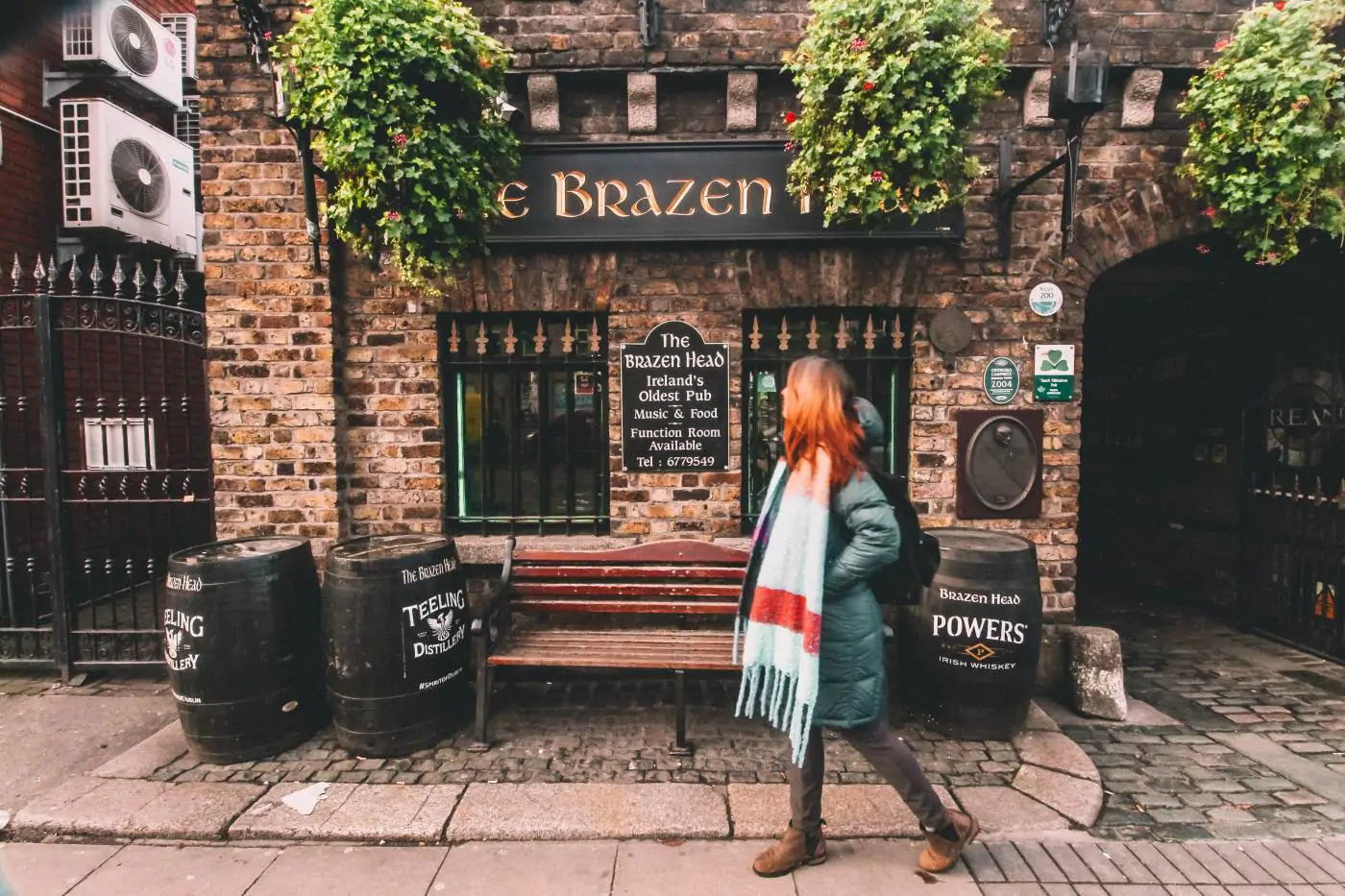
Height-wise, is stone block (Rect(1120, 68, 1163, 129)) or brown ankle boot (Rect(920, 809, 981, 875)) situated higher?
stone block (Rect(1120, 68, 1163, 129))

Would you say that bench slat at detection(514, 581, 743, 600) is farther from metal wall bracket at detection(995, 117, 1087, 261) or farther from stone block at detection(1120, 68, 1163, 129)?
stone block at detection(1120, 68, 1163, 129)

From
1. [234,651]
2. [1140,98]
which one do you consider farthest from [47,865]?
[1140,98]

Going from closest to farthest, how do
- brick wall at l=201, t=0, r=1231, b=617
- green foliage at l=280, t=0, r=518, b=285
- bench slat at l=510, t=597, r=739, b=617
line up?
green foliage at l=280, t=0, r=518, b=285 → bench slat at l=510, t=597, r=739, b=617 → brick wall at l=201, t=0, r=1231, b=617

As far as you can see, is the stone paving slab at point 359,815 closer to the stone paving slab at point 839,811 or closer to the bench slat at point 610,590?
the bench slat at point 610,590

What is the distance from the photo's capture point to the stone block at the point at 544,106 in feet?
13.7

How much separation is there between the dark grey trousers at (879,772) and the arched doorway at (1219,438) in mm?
3811

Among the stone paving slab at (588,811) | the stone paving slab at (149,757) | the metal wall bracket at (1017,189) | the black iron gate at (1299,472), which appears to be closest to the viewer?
the stone paving slab at (588,811)

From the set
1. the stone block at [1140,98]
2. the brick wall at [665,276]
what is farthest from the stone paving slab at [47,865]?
the stone block at [1140,98]

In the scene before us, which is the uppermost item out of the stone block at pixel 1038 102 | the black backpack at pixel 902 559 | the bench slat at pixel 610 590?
the stone block at pixel 1038 102

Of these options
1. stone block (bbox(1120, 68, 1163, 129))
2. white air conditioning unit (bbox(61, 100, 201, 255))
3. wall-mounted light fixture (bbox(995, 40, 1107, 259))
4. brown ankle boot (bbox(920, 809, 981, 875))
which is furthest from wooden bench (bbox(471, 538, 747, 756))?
white air conditioning unit (bbox(61, 100, 201, 255))

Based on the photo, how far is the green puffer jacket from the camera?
2475 mm

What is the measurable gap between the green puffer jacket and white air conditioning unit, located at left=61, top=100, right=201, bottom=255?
7019mm

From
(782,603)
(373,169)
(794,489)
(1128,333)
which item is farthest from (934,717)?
(1128,333)

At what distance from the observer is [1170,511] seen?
6473 mm
